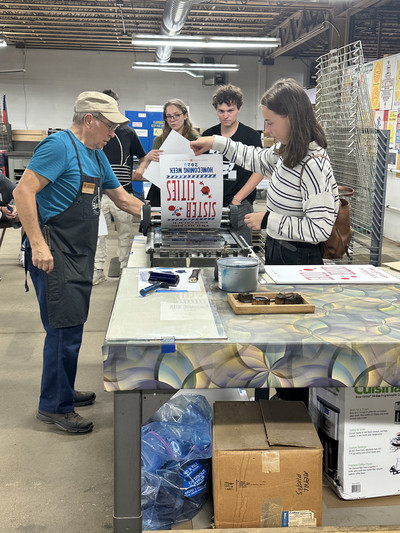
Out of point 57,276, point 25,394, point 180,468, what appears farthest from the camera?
point 25,394

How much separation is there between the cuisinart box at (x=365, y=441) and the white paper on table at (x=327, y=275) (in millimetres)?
465

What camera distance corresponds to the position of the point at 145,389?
1.38 m

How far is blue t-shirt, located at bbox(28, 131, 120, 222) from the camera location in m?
2.19

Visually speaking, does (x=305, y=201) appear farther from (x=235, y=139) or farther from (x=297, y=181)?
(x=235, y=139)

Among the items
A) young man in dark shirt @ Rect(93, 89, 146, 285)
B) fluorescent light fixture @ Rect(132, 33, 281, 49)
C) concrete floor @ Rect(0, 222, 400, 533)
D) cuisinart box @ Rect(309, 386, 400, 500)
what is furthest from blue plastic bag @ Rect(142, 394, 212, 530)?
fluorescent light fixture @ Rect(132, 33, 281, 49)

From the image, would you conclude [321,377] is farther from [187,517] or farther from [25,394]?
[25,394]

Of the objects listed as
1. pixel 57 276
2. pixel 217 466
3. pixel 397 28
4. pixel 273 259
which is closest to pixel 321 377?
pixel 217 466

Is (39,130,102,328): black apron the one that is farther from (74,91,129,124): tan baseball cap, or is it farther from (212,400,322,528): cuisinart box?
(212,400,322,528): cuisinart box

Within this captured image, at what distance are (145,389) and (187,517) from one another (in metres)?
0.50

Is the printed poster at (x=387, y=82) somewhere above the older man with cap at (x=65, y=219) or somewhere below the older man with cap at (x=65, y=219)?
above

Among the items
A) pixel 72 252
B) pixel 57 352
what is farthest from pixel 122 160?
pixel 57 352

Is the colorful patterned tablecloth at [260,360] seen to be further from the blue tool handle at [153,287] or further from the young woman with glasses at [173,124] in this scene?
the young woman with glasses at [173,124]

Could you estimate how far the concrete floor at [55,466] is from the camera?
190 cm

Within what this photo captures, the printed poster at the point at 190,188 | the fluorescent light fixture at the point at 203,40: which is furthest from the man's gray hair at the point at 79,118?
the fluorescent light fixture at the point at 203,40
